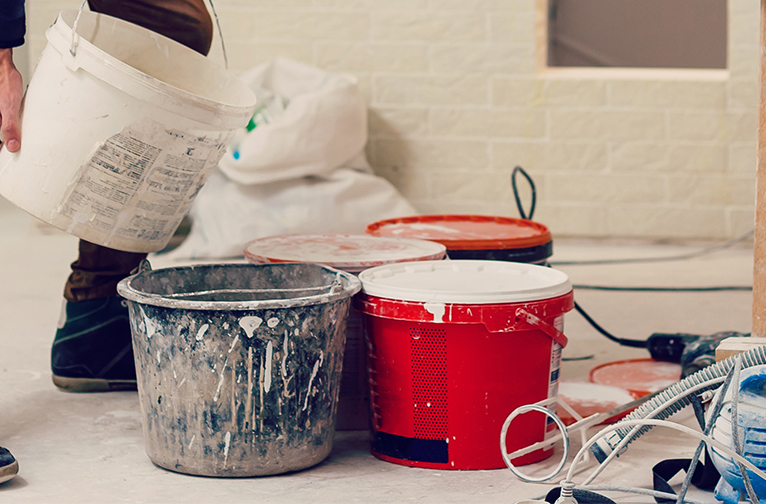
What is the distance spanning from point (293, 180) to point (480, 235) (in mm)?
1465

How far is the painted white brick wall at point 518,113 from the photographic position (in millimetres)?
3174

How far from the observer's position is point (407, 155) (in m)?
3.37

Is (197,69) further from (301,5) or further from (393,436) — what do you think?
(301,5)

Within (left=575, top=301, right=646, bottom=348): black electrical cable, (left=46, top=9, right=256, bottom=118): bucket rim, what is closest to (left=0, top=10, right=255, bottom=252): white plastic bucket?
(left=46, top=9, right=256, bottom=118): bucket rim

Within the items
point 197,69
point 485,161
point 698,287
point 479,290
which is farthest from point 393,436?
point 485,161

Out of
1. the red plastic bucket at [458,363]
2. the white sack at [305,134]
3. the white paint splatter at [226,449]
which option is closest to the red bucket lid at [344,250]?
the red plastic bucket at [458,363]

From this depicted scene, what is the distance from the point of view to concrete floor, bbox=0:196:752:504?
3.77 ft

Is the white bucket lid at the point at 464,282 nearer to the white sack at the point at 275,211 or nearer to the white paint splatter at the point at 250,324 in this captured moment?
the white paint splatter at the point at 250,324

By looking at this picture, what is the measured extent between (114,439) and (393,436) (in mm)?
470

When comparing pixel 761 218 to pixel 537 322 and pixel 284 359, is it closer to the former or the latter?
pixel 537 322

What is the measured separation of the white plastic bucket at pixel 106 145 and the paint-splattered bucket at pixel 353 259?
0.20m

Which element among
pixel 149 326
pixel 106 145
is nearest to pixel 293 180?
pixel 106 145

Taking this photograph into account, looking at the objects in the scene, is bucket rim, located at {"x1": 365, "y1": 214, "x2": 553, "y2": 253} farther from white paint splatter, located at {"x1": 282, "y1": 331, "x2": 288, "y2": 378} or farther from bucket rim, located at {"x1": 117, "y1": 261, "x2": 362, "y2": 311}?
white paint splatter, located at {"x1": 282, "y1": 331, "x2": 288, "y2": 378}

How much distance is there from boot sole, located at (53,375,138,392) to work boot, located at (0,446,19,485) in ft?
1.44
